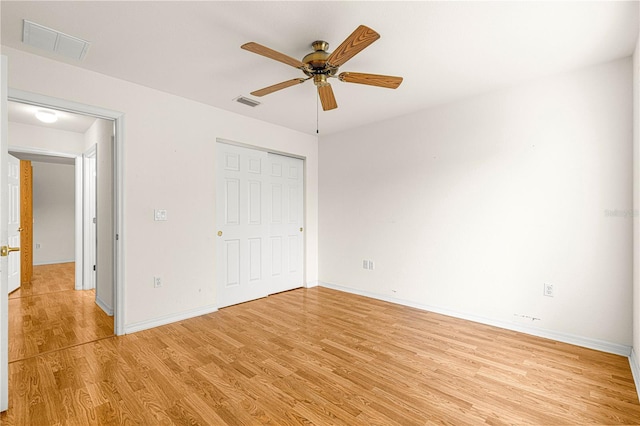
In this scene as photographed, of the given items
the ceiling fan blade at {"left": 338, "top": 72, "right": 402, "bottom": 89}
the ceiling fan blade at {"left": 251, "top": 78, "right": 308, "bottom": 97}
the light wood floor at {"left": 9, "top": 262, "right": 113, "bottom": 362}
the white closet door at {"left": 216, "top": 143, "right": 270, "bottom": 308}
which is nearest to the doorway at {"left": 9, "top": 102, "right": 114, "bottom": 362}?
the light wood floor at {"left": 9, "top": 262, "right": 113, "bottom": 362}

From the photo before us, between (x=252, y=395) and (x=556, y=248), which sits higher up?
(x=556, y=248)

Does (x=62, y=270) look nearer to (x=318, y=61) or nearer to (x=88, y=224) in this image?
(x=88, y=224)

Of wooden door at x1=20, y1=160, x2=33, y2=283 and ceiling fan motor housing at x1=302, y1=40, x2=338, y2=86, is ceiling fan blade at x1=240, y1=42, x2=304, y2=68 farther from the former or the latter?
wooden door at x1=20, y1=160, x2=33, y2=283

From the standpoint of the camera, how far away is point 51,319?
3.24m

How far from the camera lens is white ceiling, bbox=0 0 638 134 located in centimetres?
188

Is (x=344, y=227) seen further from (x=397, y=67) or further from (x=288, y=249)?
(x=397, y=67)

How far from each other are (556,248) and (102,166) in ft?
17.7

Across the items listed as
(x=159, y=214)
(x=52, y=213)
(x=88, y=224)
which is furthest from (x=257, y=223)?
Answer: (x=52, y=213)

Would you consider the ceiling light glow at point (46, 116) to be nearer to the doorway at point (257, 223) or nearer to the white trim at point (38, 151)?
the white trim at point (38, 151)

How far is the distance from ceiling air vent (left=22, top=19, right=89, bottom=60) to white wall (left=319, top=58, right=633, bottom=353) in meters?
3.33

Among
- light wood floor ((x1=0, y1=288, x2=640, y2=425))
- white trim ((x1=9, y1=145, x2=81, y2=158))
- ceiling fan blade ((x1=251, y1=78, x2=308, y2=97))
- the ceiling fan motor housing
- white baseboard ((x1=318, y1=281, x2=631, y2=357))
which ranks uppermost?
the ceiling fan motor housing

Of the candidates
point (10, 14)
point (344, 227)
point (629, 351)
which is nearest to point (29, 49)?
point (10, 14)

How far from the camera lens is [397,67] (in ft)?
8.55

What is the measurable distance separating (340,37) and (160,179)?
2.37 meters
